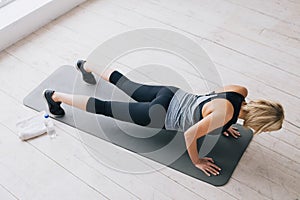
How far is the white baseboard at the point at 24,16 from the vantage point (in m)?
2.71

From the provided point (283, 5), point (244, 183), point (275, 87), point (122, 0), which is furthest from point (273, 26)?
point (244, 183)

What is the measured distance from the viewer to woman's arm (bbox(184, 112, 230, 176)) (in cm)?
183

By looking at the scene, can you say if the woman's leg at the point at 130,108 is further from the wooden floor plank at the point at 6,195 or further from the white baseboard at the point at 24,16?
the white baseboard at the point at 24,16

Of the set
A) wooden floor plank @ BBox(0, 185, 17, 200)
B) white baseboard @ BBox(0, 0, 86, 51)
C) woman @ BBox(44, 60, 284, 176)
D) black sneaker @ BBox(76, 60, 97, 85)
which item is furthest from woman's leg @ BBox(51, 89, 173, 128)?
white baseboard @ BBox(0, 0, 86, 51)

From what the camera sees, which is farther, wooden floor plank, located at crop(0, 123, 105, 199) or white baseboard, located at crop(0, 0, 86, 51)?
white baseboard, located at crop(0, 0, 86, 51)

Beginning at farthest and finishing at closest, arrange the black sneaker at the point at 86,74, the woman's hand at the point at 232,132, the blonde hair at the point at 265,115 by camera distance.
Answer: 1. the black sneaker at the point at 86,74
2. the woman's hand at the point at 232,132
3. the blonde hair at the point at 265,115

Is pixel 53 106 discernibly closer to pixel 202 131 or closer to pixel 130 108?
pixel 130 108

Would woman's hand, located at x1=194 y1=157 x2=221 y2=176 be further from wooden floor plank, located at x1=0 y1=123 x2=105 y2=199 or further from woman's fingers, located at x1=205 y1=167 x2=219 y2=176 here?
wooden floor plank, located at x1=0 y1=123 x2=105 y2=199

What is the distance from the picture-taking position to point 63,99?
220cm

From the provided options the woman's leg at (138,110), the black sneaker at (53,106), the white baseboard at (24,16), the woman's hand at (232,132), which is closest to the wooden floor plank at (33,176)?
the black sneaker at (53,106)

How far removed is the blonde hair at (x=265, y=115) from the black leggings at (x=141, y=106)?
410mm

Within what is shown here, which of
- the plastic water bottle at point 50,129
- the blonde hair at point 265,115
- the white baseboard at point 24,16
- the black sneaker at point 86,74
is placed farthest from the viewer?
the white baseboard at point 24,16

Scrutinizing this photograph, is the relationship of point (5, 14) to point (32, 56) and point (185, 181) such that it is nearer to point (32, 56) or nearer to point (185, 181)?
point (32, 56)

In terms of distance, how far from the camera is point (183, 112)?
6.44ft
